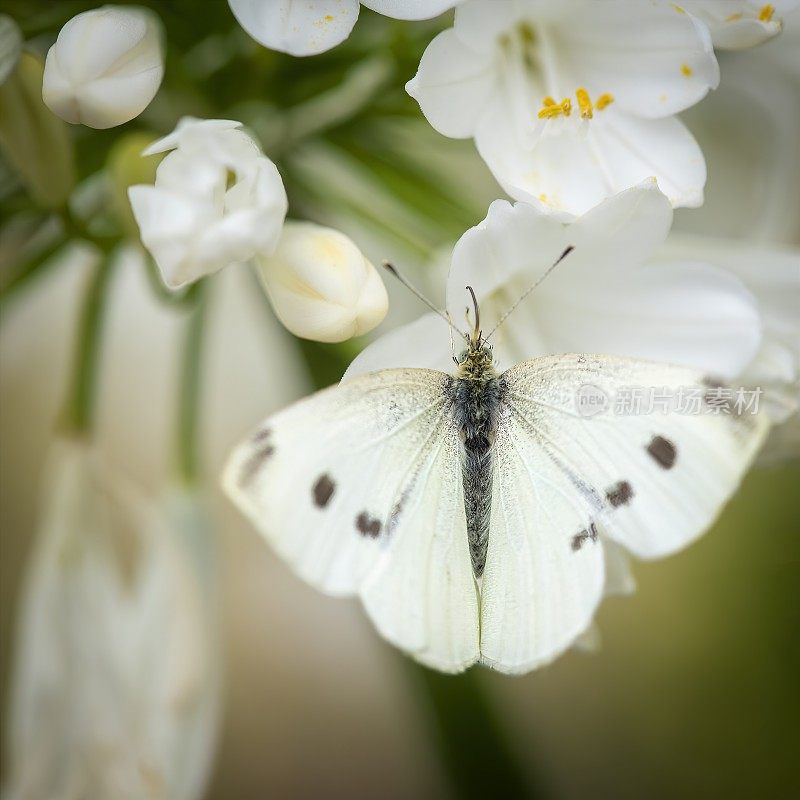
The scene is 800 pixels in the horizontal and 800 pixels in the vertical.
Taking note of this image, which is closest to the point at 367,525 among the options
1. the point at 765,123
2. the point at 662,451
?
the point at 662,451

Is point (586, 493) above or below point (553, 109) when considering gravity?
below

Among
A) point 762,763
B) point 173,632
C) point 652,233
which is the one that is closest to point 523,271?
point 652,233

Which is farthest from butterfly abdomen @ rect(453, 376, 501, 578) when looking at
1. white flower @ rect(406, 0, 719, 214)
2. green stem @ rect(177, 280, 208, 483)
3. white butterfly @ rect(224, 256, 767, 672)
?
green stem @ rect(177, 280, 208, 483)

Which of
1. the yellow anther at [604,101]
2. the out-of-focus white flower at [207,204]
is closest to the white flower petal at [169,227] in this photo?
the out-of-focus white flower at [207,204]

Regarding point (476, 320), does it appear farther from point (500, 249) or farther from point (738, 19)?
point (738, 19)

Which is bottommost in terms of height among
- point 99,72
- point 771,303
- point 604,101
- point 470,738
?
point 470,738

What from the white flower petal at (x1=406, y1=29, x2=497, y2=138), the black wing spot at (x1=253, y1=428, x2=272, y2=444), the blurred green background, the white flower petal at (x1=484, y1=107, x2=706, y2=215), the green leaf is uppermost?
the green leaf

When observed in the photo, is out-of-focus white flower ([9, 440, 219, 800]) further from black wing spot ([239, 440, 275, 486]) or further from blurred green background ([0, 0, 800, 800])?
black wing spot ([239, 440, 275, 486])

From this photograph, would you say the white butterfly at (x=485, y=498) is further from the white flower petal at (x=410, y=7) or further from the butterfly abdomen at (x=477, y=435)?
the white flower petal at (x=410, y=7)
